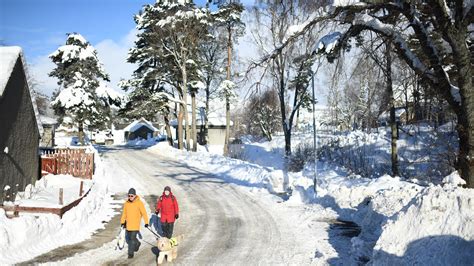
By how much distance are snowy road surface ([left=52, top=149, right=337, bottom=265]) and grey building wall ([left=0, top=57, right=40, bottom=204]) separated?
16.6 feet

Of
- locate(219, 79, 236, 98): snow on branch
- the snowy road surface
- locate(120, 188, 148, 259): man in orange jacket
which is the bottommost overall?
the snowy road surface

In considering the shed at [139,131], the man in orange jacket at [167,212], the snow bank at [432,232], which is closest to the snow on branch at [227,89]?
the man in orange jacket at [167,212]

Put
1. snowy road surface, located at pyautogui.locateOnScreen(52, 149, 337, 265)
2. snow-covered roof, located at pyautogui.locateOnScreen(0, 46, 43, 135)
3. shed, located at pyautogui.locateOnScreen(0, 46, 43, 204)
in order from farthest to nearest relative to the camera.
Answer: shed, located at pyautogui.locateOnScreen(0, 46, 43, 204)
snow-covered roof, located at pyautogui.locateOnScreen(0, 46, 43, 135)
snowy road surface, located at pyautogui.locateOnScreen(52, 149, 337, 265)

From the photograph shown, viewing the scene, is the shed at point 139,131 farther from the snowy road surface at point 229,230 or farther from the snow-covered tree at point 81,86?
the snowy road surface at point 229,230

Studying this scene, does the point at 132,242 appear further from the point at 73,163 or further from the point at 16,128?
the point at 73,163

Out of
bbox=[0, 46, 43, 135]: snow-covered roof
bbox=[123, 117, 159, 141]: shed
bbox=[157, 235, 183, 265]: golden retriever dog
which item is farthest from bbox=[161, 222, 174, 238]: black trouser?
bbox=[123, 117, 159, 141]: shed

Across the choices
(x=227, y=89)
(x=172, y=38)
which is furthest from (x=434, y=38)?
(x=172, y=38)

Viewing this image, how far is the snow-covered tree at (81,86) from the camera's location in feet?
114

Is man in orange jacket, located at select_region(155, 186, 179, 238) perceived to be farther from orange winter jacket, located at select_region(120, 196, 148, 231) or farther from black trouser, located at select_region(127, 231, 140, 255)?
black trouser, located at select_region(127, 231, 140, 255)

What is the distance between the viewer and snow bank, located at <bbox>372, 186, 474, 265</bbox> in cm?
726

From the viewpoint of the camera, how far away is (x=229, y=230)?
13281 mm

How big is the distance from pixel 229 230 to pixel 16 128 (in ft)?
34.3

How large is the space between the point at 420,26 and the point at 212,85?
41970 mm

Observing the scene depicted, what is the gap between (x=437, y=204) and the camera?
8.09 meters
